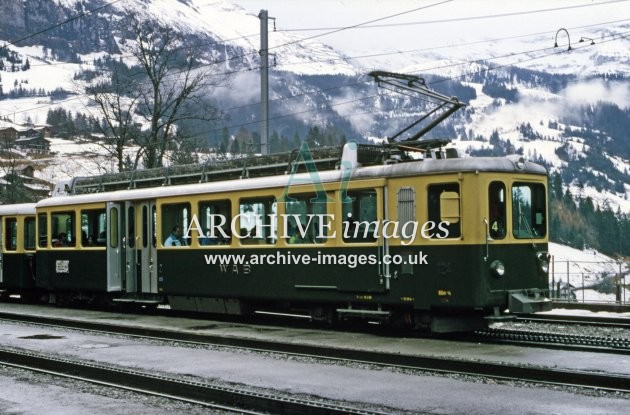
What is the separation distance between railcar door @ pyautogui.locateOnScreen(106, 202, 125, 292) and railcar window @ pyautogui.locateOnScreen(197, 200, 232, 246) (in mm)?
3153

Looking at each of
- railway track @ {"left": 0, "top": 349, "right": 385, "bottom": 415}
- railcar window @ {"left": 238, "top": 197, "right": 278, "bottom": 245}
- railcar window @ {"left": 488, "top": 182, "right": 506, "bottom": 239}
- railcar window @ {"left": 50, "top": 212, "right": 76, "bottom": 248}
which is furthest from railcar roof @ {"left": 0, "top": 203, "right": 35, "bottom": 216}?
railcar window @ {"left": 488, "top": 182, "right": 506, "bottom": 239}

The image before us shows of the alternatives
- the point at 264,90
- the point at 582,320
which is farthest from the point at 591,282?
the point at 264,90

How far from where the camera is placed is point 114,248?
70.9 ft

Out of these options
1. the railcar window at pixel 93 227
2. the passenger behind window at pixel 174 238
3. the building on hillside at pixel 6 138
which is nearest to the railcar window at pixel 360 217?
the passenger behind window at pixel 174 238

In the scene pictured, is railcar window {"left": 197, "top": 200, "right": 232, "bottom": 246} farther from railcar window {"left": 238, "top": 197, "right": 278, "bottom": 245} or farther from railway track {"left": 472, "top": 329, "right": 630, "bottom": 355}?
railway track {"left": 472, "top": 329, "right": 630, "bottom": 355}

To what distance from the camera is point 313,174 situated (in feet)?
55.4

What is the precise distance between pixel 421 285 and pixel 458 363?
323cm

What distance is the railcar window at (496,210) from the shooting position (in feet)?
48.4

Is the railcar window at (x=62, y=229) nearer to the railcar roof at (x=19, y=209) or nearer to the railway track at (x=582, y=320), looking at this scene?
the railcar roof at (x=19, y=209)

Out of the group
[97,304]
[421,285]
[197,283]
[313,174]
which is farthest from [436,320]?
[97,304]

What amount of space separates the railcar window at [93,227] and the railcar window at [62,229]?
538 millimetres

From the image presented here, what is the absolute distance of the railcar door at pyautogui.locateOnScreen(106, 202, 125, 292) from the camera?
21.6m

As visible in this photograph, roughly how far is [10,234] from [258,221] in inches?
483

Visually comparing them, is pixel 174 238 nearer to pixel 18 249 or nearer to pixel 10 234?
pixel 18 249
